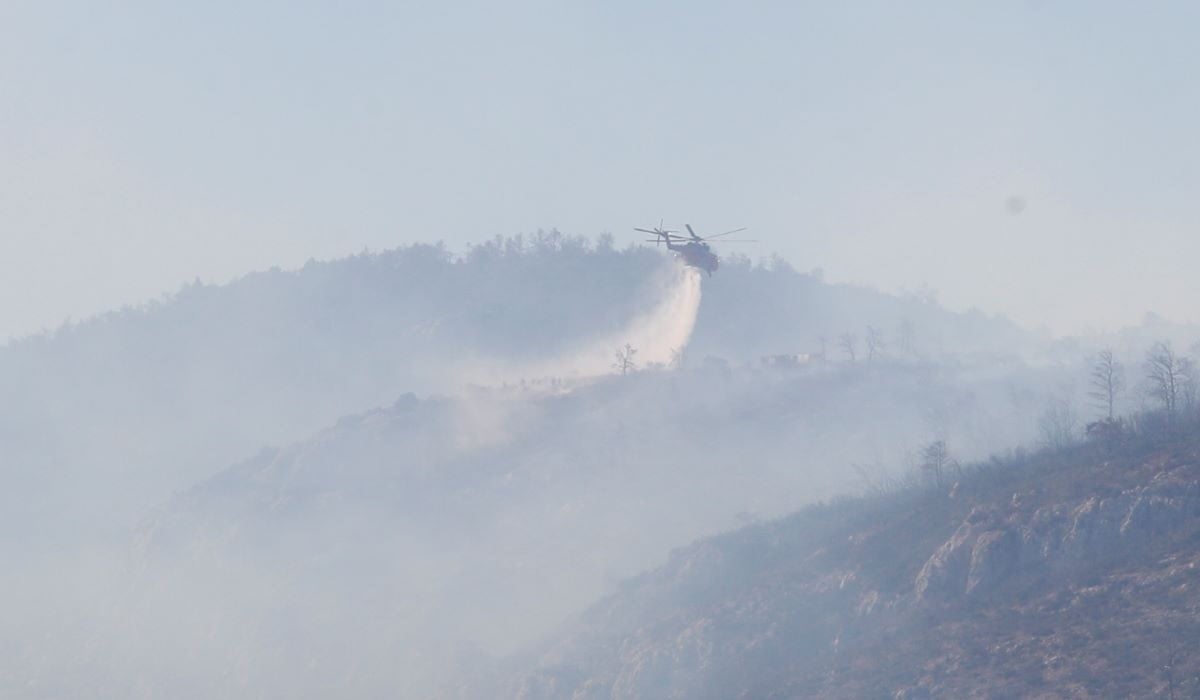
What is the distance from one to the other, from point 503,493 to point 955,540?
226 ft

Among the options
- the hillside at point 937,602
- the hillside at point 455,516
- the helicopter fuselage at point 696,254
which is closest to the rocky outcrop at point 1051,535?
the hillside at point 937,602

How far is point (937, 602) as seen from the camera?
3381 inches

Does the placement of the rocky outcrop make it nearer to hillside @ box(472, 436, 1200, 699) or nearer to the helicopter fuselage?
hillside @ box(472, 436, 1200, 699)

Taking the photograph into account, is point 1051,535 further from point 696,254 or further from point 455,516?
point 455,516

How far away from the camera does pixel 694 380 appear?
575 feet

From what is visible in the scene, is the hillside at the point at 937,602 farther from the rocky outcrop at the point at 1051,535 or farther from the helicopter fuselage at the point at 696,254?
the helicopter fuselage at the point at 696,254

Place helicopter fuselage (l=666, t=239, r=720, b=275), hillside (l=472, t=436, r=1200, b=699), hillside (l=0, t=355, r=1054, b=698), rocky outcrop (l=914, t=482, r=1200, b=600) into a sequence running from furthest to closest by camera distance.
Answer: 1. hillside (l=0, t=355, r=1054, b=698)
2. helicopter fuselage (l=666, t=239, r=720, b=275)
3. rocky outcrop (l=914, t=482, r=1200, b=600)
4. hillside (l=472, t=436, r=1200, b=699)

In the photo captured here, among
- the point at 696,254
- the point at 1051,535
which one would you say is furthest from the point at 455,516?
the point at 1051,535

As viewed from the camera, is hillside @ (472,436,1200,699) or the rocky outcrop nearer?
hillside @ (472,436,1200,699)

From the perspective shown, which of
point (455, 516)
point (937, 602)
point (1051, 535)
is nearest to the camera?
point (1051, 535)

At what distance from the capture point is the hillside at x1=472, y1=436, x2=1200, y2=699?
231 feet

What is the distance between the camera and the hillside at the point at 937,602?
70.5 metres

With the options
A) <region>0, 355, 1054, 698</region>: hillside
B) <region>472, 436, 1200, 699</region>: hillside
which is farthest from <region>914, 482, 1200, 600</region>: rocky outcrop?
<region>0, 355, 1054, 698</region>: hillside

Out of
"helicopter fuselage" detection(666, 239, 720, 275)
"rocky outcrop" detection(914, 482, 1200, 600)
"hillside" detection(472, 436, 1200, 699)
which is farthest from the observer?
"helicopter fuselage" detection(666, 239, 720, 275)
